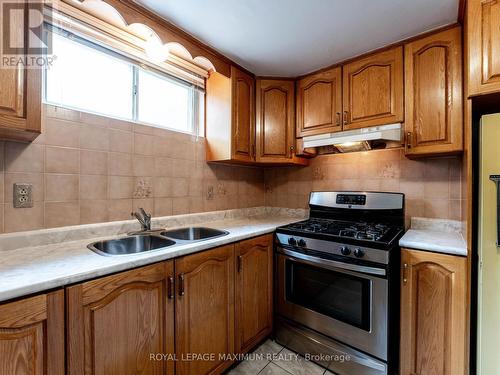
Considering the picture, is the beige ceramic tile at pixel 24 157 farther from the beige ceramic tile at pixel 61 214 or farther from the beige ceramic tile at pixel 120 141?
the beige ceramic tile at pixel 120 141

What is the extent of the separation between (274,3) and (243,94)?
2.76 ft

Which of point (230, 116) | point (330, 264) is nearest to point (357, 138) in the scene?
point (330, 264)

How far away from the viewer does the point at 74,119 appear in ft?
4.63

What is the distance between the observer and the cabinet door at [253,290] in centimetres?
161

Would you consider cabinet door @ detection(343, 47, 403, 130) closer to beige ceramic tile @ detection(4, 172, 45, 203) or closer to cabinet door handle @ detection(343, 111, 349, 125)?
cabinet door handle @ detection(343, 111, 349, 125)

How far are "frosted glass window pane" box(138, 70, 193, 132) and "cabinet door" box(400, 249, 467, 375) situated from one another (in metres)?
1.90

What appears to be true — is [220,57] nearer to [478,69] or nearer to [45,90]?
[45,90]

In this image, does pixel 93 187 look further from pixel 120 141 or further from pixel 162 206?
pixel 162 206

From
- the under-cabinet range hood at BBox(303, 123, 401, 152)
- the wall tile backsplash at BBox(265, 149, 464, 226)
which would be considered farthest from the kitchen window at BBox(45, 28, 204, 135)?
the wall tile backsplash at BBox(265, 149, 464, 226)

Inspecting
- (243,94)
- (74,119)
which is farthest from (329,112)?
(74,119)

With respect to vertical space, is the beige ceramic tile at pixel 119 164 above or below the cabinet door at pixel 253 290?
above

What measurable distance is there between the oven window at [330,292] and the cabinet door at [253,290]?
17 centimetres

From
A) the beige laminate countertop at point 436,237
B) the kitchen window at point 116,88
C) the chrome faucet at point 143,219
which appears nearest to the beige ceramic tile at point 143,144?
the kitchen window at point 116,88

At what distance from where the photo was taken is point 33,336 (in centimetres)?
82
